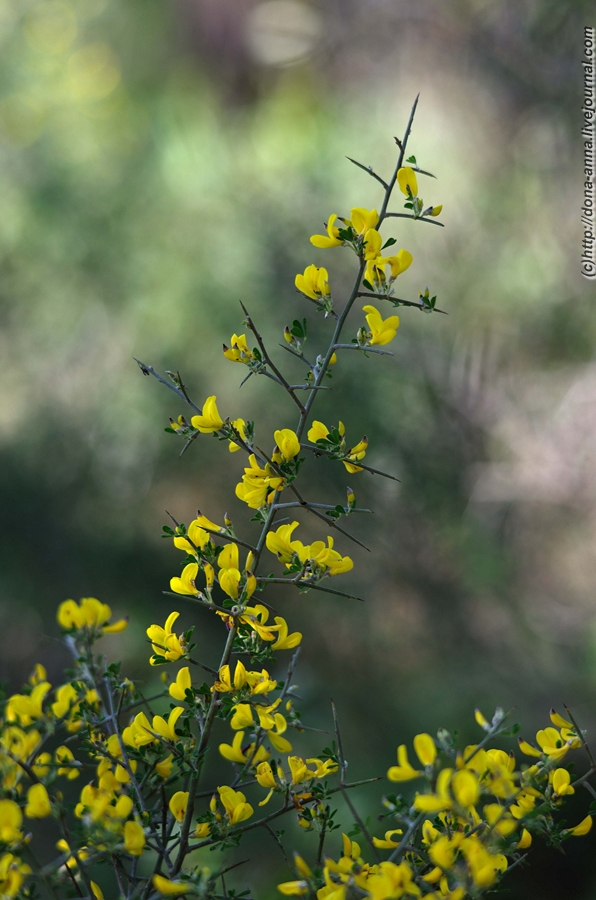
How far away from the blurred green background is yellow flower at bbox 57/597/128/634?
105 centimetres

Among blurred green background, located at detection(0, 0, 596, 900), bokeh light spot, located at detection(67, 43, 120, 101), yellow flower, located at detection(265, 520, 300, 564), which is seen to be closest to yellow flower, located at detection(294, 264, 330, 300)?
yellow flower, located at detection(265, 520, 300, 564)

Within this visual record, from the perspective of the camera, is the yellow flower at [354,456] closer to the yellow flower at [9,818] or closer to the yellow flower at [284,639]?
the yellow flower at [284,639]

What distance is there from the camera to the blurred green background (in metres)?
1.40

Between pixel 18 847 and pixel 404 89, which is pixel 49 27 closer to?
Result: pixel 404 89

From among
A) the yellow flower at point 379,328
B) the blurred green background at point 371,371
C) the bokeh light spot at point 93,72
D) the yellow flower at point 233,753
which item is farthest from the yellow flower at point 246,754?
the bokeh light spot at point 93,72

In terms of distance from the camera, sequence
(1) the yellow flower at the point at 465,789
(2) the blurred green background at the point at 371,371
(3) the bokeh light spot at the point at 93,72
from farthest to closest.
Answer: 1. (3) the bokeh light spot at the point at 93,72
2. (2) the blurred green background at the point at 371,371
3. (1) the yellow flower at the point at 465,789

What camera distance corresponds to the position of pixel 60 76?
1.88m

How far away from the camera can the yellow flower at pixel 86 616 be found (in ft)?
1.00

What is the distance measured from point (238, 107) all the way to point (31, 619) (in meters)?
1.55

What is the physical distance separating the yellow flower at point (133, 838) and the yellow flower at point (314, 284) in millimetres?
254

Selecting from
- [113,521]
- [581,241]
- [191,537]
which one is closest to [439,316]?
[581,241]

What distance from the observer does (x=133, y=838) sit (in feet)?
0.89

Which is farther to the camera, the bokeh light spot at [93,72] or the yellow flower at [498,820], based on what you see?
the bokeh light spot at [93,72]

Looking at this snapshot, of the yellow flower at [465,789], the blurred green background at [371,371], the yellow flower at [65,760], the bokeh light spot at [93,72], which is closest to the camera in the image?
the yellow flower at [465,789]
